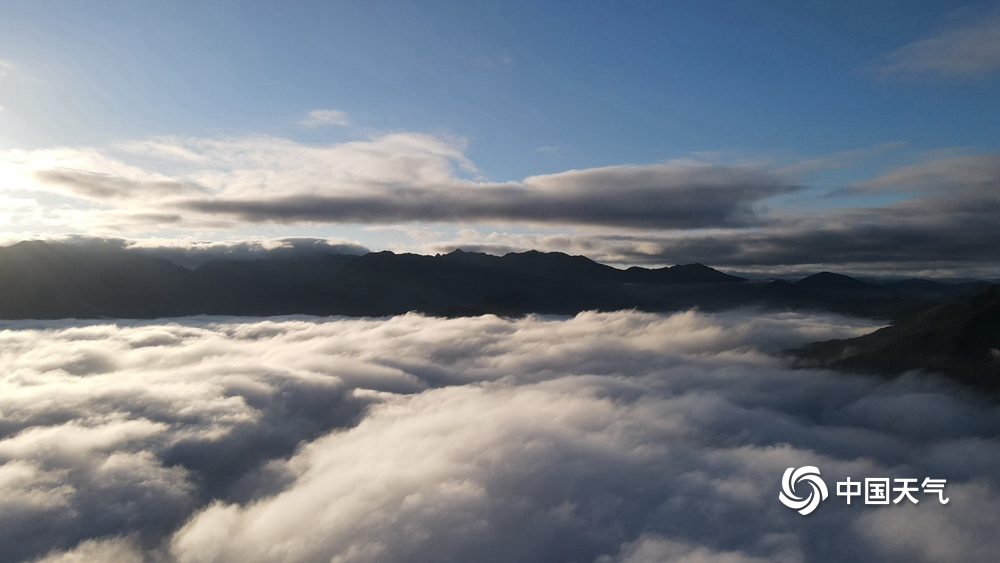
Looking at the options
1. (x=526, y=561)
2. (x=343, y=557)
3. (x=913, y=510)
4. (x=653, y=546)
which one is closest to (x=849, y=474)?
(x=913, y=510)

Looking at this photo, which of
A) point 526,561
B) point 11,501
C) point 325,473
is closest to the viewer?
point 526,561

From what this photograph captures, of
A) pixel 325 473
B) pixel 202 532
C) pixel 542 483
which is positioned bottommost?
pixel 202 532

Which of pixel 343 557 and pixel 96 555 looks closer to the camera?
pixel 343 557

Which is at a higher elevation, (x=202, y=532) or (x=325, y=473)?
(x=325, y=473)

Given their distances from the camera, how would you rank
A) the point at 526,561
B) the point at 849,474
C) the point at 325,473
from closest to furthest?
1. the point at 526,561
2. the point at 849,474
3. the point at 325,473

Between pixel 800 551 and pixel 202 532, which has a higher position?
pixel 800 551

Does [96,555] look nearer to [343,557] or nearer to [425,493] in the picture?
[343,557]

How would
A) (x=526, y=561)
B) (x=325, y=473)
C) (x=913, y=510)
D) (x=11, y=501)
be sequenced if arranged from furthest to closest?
(x=325, y=473) < (x=11, y=501) < (x=913, y=510) < (x=526, y=561)

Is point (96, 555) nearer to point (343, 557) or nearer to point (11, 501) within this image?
point (11, 501)

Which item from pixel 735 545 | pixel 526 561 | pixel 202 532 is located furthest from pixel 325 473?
pixel 735 545
